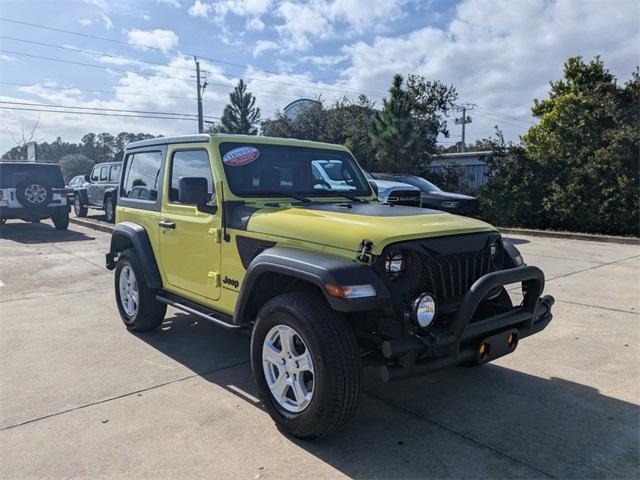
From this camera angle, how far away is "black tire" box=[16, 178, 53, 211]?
44.3 ft

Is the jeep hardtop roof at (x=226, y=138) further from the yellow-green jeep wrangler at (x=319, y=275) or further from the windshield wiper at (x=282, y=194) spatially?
the windshield wiper at (x=282, y=194)

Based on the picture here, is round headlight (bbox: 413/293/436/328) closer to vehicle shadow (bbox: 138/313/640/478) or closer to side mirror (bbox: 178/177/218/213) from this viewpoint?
vehicle shadow (bbox: 138/313/640/478)

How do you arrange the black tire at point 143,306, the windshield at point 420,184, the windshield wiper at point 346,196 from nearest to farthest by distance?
the windshield wiper at point 346,196, the black tire at point 143,306, the windshield at point 420,184

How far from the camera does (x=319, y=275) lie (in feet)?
9.30

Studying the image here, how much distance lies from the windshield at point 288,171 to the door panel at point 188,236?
0.81ft

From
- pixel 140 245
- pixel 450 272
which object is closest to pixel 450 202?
pixel 140 245

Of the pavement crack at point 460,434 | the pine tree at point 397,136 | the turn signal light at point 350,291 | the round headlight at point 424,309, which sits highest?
the pine tree at point 397,136

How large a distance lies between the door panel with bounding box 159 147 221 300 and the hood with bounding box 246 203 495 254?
1.84 ft

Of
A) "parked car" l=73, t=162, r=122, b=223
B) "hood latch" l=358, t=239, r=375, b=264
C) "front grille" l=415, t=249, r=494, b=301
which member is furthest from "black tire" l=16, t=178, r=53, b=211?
"front grille" l=415, t=249, r=494, b=301

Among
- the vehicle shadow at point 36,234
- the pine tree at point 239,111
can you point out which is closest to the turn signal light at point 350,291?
the vehicle shadow at point 36,234

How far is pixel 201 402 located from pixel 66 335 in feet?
7.62

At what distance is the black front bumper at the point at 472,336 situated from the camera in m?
2.78

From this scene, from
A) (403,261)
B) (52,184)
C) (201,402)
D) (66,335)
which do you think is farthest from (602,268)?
(52,184)

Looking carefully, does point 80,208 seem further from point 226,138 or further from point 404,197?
point 226,138
